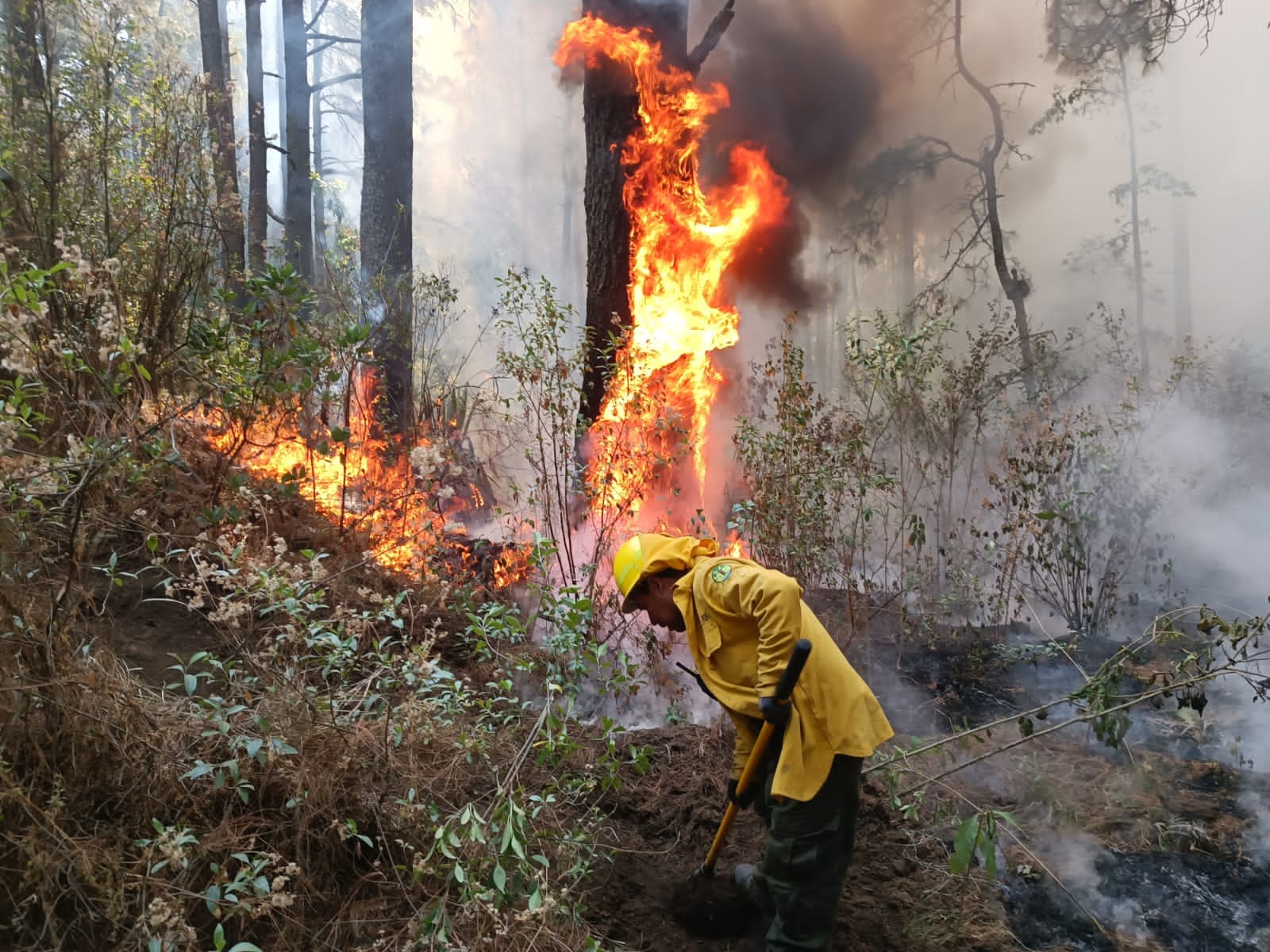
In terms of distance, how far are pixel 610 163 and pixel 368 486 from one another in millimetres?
3899

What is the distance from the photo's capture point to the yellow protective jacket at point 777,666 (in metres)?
2.65

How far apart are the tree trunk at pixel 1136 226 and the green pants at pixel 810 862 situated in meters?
11.1

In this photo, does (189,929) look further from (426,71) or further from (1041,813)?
(426,71)

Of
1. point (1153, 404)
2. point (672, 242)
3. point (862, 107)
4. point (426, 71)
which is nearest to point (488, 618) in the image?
point (672, 242)

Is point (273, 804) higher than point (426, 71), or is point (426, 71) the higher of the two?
point (426, 71)

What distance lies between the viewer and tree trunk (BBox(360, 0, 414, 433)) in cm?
881

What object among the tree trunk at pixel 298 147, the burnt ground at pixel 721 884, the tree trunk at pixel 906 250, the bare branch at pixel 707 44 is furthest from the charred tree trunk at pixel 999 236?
the tree trunk at pixel 298 147

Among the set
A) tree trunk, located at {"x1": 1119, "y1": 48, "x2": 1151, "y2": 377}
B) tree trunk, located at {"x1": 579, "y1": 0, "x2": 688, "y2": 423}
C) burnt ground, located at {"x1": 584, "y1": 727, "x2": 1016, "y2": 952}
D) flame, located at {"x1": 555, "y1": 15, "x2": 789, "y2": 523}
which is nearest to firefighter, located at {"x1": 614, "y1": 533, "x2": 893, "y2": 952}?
burnt ground, located at {"x1": 584, "y1": 727, "x2": 1016, "y2": 952}

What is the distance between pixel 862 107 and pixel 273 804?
1010 centimetres

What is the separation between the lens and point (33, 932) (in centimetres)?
201

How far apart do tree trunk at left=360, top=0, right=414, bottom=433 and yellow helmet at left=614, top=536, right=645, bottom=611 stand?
6.09 meters

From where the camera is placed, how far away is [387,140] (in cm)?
900

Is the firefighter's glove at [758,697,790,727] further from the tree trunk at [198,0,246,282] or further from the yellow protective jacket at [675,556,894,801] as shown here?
the tree trunk at [198,0,246,282]

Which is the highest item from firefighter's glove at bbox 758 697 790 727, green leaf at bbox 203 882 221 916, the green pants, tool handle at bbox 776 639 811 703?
tool handle at bbox 776 639 811 703
